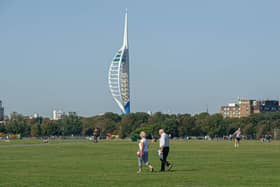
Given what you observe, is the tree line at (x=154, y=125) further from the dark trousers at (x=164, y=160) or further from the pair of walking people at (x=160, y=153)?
the dark trousers at (x=164, y=160)

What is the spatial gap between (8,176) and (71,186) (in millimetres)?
4245

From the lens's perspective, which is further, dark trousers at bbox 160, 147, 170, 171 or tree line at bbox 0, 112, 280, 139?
tree line at bbox 0, 112, 280, 139

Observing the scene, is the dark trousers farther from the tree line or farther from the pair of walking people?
the tree line

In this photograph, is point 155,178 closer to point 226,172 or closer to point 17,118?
point 226,172

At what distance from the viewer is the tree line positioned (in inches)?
5871

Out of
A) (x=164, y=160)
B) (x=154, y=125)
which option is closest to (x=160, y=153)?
(x=164, y=160)

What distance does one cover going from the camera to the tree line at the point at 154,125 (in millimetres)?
149125

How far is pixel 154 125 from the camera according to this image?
14762 cm

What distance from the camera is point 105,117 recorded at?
186m

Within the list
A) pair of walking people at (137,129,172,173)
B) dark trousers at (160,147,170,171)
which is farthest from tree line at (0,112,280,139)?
dark trousers at (160,147,170,171)

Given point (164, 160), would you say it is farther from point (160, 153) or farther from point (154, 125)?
point (154, 125)

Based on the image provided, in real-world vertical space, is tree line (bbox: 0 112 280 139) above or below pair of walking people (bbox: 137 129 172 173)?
above

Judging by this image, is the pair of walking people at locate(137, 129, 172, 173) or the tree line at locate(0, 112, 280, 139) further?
the tree line at locate(0, 112, 280, 139)

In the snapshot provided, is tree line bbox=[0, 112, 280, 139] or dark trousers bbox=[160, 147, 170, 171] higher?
tree line bbox=[0, 112, 280, 139]
